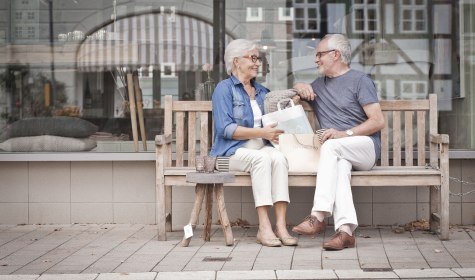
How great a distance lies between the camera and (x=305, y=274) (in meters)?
5.34

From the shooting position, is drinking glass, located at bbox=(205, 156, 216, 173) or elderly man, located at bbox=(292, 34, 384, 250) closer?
elderly man, located at bbox=(292, 34, 384, 250)

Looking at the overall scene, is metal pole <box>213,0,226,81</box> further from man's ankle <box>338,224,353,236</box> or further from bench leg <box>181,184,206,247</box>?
man's ankle <box>338,224,353,236</box>

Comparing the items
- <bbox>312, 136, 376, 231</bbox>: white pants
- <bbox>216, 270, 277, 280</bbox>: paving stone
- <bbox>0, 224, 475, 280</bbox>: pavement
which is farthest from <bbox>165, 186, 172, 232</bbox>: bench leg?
<bbox>216, 270, 277, 280</bbox>: paving stone

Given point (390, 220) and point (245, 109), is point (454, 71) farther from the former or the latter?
point (245, 109)

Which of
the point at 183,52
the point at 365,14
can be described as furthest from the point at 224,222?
the point at 365,14

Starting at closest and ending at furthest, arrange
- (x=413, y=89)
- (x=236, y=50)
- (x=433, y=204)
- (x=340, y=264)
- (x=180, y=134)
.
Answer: (x=340, y=264) < (x=236, y=50) < (x=433, y=204) < (x=180, y=134) < (x=413, y=89)

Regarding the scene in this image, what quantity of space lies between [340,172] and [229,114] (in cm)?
93

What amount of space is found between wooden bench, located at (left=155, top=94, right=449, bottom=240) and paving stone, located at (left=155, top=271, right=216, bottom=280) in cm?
137

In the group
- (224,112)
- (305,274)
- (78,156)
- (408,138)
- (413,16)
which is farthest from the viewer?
(413,16)

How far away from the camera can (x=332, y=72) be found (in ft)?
22.9

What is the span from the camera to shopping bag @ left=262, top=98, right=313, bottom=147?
6801 mm

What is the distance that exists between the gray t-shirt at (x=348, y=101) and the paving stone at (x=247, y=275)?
5.88 feet

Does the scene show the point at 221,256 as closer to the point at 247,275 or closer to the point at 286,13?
the point at 247,275

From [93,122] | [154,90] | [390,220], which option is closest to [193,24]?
[154,90]
